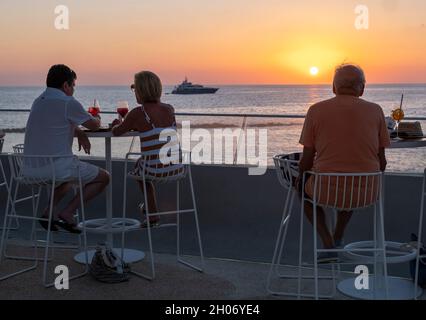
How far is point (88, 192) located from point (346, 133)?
72.7 inches

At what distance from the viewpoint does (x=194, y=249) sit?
5.46 meters

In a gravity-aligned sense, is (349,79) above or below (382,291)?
above

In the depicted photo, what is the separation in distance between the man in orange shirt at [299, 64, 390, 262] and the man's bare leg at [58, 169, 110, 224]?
1.50 m

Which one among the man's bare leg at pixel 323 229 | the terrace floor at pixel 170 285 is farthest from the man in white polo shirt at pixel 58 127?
the man's bare leg at pixel 323 229

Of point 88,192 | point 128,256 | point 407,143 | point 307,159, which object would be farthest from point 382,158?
point 128,256

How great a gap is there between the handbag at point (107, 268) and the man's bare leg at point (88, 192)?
0.98ft

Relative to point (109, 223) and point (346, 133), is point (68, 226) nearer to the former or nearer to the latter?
point (109, 223)

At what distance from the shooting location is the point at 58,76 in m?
4.43

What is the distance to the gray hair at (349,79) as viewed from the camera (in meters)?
3.75

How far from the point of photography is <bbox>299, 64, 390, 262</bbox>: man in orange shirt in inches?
145

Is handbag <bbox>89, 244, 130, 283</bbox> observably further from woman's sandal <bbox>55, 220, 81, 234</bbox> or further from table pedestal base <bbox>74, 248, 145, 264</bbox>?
table pedestal base <bbox>74, 248, 145, 264</bbox>

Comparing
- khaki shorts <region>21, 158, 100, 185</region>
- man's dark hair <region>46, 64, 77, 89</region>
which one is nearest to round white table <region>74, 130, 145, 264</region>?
khaki shorts <region>21, 158, 100, 185</region>
